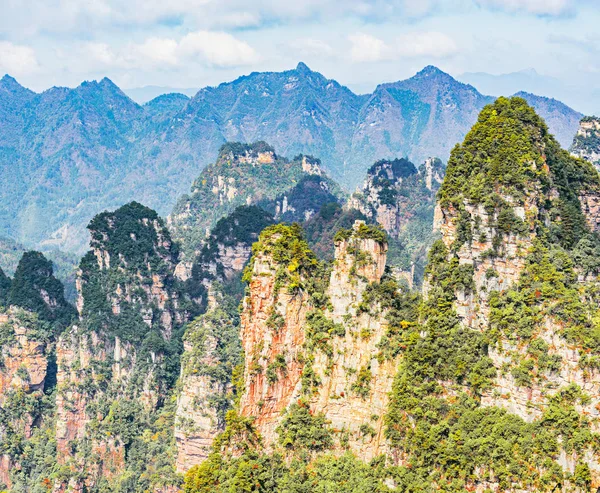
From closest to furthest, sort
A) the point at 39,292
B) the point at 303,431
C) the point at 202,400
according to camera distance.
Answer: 1. the point at 303,431
2. the point at 202,400
3. the point at 39,292

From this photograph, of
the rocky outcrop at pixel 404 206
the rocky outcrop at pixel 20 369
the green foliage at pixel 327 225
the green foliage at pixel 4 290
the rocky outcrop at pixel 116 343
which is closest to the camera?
the rocky outcrop at pixel 116 343

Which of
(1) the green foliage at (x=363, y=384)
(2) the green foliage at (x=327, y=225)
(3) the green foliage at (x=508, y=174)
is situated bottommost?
(1) the green foliage at (x=363, y=384)

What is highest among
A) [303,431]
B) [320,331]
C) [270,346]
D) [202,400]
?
[320,331]

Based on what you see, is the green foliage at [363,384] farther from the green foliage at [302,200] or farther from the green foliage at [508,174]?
the green foliage at [302,200]

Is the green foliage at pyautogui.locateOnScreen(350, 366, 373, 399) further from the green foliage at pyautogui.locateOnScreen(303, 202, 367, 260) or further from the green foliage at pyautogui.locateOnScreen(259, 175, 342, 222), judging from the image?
the green foliage at pyautogui.locateOnScreen(259, 175, 342, 222)

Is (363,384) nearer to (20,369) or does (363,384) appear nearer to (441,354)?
(441,354)

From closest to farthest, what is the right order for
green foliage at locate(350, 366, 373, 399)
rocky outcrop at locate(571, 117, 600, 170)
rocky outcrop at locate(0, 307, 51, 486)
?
green foliage at locate(350, 366, 373, 399), rocky outcrop at locate(0, 307, 51, 486), rocky outcrop at locate(571, 117, 600, 170)

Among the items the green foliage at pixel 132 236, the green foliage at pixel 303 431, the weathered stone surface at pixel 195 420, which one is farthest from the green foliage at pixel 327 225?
the green foliage at pixel 303 431

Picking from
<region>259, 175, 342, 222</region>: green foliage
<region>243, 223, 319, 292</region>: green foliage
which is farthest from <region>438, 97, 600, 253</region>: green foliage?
<region>259, 175, 342, 222</region>: green foliage

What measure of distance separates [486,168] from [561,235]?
439 centimetres

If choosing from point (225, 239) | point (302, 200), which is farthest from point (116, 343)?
point (302, 200)

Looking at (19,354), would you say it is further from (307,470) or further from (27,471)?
(307,470)

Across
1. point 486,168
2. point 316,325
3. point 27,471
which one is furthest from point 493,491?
point 27,471

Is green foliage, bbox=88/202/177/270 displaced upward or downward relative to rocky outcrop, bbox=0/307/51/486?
upward
